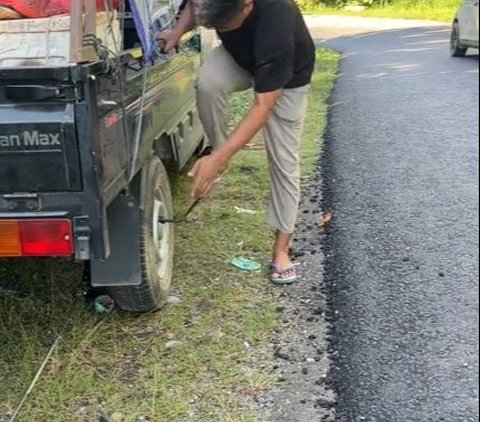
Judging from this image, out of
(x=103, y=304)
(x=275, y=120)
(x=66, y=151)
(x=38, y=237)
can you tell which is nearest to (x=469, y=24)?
(x=66, y=151)

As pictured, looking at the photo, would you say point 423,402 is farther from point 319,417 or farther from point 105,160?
point 105,160

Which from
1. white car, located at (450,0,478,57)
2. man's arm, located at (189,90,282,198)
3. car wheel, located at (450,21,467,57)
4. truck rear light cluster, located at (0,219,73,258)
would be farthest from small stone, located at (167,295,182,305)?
white car, located at (450,0,478,57)

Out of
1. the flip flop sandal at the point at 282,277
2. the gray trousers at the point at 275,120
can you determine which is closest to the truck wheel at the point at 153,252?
the gray trousers at the point at 275,120

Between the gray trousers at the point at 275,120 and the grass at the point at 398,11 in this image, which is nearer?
the gray trousers at the point at 275,120

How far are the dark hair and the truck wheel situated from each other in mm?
794

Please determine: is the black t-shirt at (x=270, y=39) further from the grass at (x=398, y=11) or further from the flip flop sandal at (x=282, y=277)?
the grass at (x=398, y=11)

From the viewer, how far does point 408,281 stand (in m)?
4.30

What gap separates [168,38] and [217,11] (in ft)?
2.69

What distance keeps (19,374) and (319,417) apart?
1.34 meters

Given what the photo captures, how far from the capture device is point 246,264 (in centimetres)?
457

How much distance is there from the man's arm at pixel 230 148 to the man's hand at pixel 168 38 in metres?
0.82

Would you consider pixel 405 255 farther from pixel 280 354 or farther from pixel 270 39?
pixel 270 39

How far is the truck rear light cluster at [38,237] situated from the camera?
9.57 ft

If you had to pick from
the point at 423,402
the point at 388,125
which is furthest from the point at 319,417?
the point at 388,125
